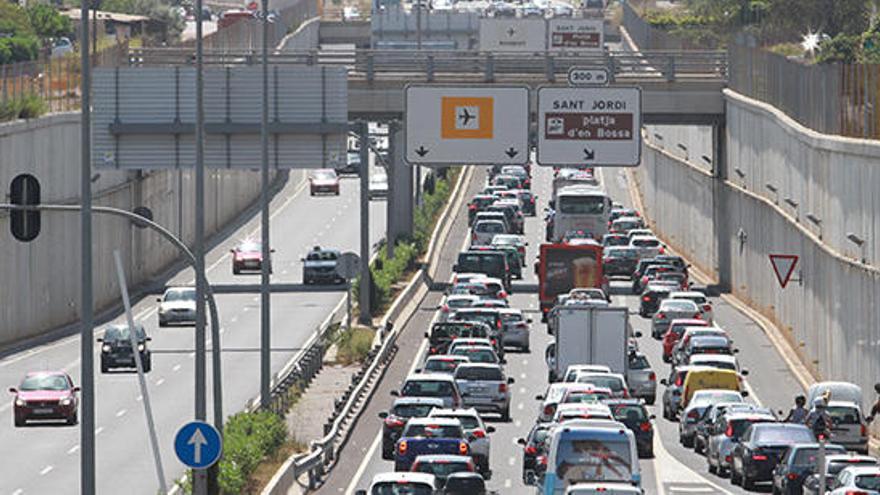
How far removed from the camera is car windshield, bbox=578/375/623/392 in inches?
2094

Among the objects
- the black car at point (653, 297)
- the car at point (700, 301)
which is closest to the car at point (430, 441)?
Answer: the car at point (700, 301)

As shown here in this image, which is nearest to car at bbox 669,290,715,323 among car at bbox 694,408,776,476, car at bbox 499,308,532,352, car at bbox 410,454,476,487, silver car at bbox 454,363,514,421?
car at bbox 499,308,532,352

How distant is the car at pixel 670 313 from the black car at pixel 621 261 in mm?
17204

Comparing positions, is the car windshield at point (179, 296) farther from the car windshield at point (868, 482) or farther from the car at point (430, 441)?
the car windshield at point (868, 482)

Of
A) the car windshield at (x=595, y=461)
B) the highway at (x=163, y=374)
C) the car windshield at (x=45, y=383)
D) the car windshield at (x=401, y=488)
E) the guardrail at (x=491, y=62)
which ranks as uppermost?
the guardrail at (x=491, y=62)

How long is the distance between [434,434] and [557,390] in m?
7.65

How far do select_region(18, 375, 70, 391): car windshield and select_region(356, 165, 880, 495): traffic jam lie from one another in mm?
7591

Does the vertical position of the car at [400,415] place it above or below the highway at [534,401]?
above

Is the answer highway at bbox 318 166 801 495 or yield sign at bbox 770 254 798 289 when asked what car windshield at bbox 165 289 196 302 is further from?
yield sign at bbox 770 254 798 289

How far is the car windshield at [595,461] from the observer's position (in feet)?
122

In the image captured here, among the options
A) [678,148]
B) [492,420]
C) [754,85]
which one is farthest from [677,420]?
[678,148]

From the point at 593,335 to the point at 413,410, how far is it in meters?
11.7

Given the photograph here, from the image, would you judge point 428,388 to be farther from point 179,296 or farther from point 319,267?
point 319,267

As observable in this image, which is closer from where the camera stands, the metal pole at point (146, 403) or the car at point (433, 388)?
the metal pole at point (146, 403)
